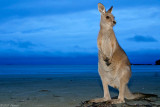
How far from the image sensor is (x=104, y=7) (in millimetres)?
4574

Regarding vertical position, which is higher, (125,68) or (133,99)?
(125,68)

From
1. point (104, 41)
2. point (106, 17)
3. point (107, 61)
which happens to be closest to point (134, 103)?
point (107, 61)

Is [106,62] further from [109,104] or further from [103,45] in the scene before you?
[109,104]

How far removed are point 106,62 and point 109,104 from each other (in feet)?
2.59

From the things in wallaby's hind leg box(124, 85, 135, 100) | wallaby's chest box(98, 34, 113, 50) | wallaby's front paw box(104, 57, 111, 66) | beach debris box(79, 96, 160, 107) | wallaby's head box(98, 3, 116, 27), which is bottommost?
beach debris box(79, 96, 160, 107)

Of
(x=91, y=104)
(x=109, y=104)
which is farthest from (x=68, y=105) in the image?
(x=109, y=104)

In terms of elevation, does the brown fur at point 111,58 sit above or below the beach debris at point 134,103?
above

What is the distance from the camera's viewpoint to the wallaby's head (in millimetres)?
4398

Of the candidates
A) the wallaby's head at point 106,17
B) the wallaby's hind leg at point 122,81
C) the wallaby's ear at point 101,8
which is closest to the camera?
the wallaby's head at point 106,17

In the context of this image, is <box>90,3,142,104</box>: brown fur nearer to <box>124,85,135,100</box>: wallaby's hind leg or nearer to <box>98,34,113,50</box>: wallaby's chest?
<box>98,34,113,50</box>: wallaby's chest

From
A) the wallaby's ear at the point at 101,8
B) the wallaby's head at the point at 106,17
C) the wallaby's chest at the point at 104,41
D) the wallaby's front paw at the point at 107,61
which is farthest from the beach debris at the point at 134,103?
the wallaby's ear at the point at 101,8

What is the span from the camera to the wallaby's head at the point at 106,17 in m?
4.40

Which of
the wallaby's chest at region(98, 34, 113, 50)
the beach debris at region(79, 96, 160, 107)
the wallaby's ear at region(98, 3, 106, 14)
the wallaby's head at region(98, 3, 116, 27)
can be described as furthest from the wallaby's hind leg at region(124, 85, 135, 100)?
the wallaby's ear at region(98, 3, 106, 14)

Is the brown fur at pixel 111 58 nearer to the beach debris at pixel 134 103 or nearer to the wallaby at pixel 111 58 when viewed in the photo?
the wallaby at pixel 111 58
